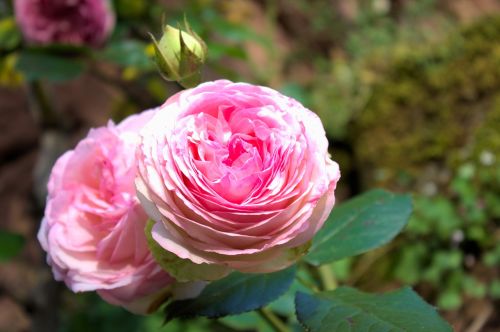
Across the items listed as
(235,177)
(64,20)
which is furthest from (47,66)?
(235,177)

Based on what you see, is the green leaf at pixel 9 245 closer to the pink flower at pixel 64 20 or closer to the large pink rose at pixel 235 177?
the pink flower at pixel 64 20

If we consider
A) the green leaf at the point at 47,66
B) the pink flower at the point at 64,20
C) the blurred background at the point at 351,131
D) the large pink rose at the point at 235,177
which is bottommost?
the blurred background at the point at 351,131

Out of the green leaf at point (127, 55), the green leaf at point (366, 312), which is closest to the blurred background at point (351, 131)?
the green leaf at point (127, 55)

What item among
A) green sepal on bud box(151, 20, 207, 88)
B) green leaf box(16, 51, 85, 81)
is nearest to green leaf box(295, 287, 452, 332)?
green sepal on bud box(151, 20, 207, 88)

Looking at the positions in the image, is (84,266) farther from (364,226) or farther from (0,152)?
(0,152)

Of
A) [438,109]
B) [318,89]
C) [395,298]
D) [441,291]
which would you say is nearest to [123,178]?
[395,298]

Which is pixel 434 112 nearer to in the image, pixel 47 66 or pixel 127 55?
pixel 127 55

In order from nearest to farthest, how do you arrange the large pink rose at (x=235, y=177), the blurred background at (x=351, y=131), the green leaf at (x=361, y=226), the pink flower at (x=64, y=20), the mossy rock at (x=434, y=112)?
the large pink rose at (x=235, y=177)
the green leaf at (x=361, y=226)
the pink flower at (x=64, y=20)
the blurred background at (x=351, y=131)
the mossy rock at (x=434, y=112)
